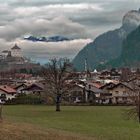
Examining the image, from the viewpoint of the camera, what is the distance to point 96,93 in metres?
143

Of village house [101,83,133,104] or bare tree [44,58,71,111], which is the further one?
village house [101,83,133,104]
